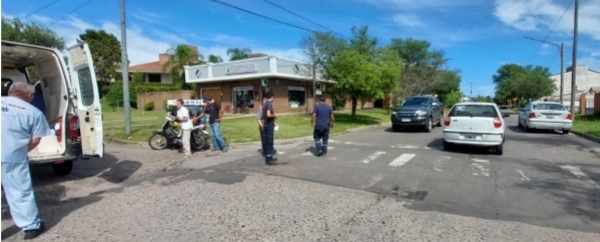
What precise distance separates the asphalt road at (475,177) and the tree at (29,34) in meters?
32.1

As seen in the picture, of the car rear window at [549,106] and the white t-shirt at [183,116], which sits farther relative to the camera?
the car rear window at [549,106]

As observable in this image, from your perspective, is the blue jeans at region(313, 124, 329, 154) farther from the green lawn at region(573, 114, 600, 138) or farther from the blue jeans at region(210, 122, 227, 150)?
the green lawn at region(573, 114, 600, 138)

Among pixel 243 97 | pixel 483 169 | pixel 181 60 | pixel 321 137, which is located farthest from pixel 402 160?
pixel 181 60

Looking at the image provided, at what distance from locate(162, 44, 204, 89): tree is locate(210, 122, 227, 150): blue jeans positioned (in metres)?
28.1

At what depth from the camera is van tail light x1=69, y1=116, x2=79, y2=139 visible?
614cm

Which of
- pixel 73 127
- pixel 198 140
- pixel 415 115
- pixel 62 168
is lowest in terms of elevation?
pixel 62 168

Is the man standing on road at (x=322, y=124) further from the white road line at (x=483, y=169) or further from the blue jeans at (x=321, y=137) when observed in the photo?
the white road line at (x=483, y=169)

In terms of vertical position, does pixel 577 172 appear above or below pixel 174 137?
below

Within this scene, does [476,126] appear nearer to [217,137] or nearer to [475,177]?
[475,177]

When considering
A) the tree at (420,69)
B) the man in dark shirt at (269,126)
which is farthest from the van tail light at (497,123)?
the tree at (420,69)

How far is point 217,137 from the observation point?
400 inches

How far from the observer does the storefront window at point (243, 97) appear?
2668 cm

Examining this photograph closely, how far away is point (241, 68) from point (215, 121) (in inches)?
668

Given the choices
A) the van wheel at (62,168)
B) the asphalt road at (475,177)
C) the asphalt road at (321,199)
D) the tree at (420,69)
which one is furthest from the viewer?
the tree at (420,69)
